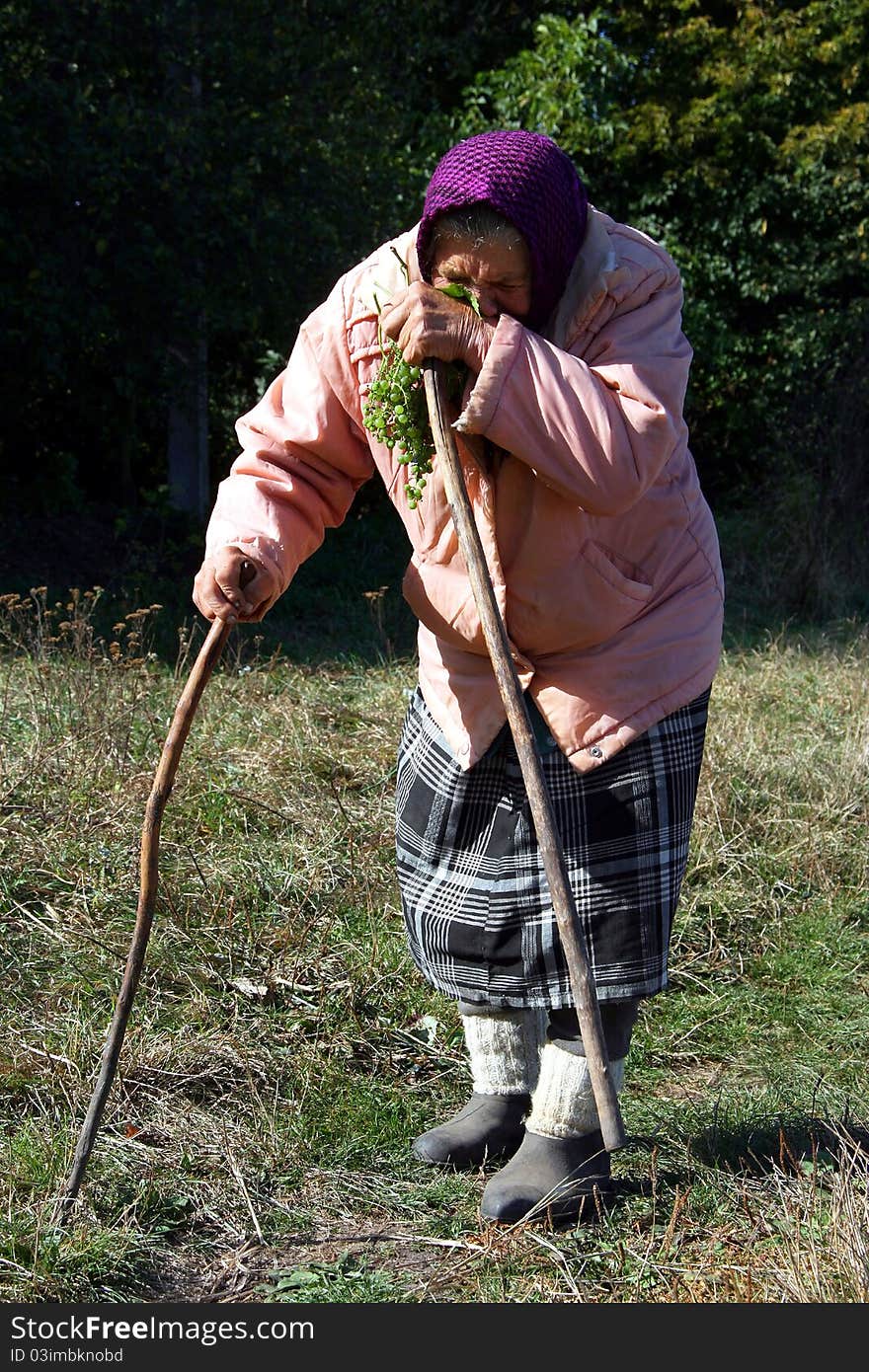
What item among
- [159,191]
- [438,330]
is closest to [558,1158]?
[438,330]

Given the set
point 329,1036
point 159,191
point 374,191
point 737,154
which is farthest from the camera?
point 737,154

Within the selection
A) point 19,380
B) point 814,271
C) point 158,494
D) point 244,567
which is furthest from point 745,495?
point 244,567

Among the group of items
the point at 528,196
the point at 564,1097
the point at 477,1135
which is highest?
the point at 528,196

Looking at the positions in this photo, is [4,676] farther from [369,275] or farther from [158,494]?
[158,494]

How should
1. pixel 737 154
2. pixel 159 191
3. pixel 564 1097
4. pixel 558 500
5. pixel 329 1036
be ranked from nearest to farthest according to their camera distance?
1. pixel 558 500
2. pixel 564 1097
3. pixel 329 1036
4. pixel 159 191
5. pixel 737 154

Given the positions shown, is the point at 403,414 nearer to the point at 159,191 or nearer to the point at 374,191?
the point at 159,191

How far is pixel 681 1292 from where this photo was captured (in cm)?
231

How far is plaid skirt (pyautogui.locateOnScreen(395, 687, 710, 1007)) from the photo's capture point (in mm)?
2490

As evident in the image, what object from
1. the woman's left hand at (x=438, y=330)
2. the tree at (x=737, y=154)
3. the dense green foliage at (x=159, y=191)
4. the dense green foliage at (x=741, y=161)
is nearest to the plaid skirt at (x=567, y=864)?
the woman's left hand at (x=438, y=330)

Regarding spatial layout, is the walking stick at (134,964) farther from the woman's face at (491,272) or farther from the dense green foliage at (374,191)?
the dense green foliage at (374,191)

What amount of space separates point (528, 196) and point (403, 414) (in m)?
0.38

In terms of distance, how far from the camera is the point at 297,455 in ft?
8.34

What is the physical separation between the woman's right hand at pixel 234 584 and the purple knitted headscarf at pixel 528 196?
563 mm

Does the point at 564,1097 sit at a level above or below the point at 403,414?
below
